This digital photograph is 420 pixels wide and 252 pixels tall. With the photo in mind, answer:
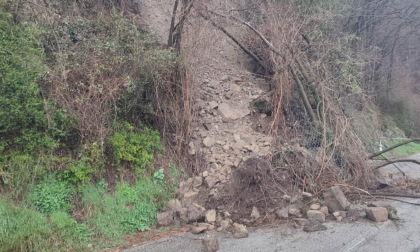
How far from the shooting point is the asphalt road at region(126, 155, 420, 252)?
5.69m

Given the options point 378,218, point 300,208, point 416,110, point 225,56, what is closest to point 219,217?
point 300,208

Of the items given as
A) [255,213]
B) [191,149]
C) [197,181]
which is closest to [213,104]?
[191,149]

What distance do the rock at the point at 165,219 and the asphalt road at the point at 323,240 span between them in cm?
46

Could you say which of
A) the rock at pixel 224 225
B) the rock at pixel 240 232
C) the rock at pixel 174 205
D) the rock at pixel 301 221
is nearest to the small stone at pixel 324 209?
the rock at pixel 301 221

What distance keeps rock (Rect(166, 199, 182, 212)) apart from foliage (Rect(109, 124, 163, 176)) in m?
0.93

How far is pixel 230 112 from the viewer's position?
945cm

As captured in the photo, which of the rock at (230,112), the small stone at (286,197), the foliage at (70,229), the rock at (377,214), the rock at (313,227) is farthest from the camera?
the rock at (230,112)

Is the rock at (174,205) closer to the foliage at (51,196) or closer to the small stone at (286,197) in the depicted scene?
the foliage at (51,196)

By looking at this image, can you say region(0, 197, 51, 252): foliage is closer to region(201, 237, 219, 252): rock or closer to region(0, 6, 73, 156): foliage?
region(0, 6, 73, 156): foliage

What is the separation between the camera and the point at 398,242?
588 cm

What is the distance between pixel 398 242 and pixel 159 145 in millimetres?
4772

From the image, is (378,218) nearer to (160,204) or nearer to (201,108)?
(160,204)

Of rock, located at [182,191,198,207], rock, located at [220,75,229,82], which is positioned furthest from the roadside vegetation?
rock, located at [220,75,229,82]

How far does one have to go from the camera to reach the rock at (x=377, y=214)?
6695 millimetres
